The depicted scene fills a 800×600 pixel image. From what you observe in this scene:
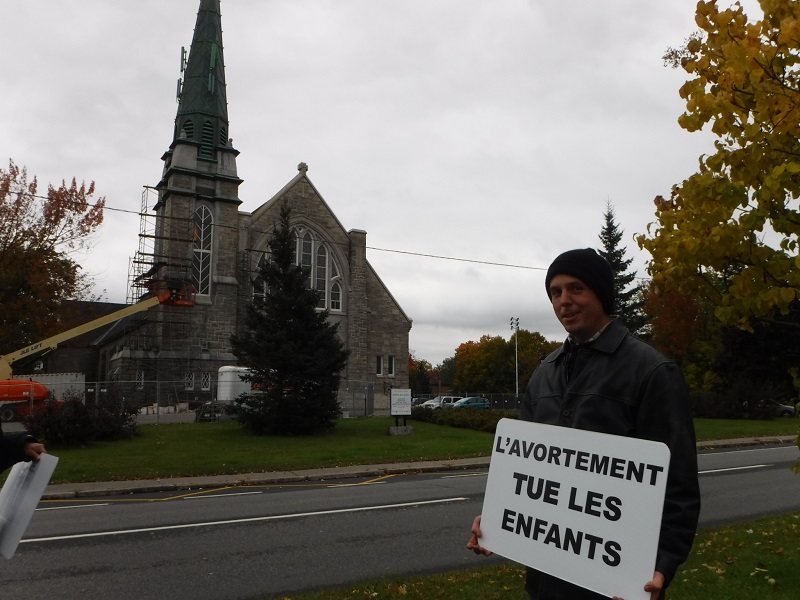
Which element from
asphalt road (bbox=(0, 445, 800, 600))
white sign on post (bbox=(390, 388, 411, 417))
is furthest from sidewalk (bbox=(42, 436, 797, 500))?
white sign on post (bbox=(390, 388, 411, 417))

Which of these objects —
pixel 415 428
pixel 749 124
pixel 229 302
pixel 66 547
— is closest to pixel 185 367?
pixel 229 302

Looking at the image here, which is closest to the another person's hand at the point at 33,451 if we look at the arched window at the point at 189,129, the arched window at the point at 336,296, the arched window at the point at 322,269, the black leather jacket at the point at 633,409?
the black leather jacket at the point at 633,409

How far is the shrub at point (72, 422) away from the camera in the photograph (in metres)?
20.6

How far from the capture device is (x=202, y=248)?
137ft

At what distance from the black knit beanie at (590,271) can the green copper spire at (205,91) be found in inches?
1701

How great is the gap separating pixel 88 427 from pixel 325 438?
767cm

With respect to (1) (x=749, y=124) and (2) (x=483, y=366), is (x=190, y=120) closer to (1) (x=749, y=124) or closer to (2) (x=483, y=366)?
(1) (x=749, y=124)

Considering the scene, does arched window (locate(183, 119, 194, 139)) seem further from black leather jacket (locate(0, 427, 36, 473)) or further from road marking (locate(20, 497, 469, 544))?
black leather jacket (locate(0, 427, 36, 473))

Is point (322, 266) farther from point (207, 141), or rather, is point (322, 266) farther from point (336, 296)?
point (207, 141)

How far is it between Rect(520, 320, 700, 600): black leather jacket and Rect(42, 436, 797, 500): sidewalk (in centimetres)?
1344

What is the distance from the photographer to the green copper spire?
147ft

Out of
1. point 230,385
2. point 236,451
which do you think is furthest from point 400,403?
point 230,385

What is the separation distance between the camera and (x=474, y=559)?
7746mm

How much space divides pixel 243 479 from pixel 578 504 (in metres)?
14.2
